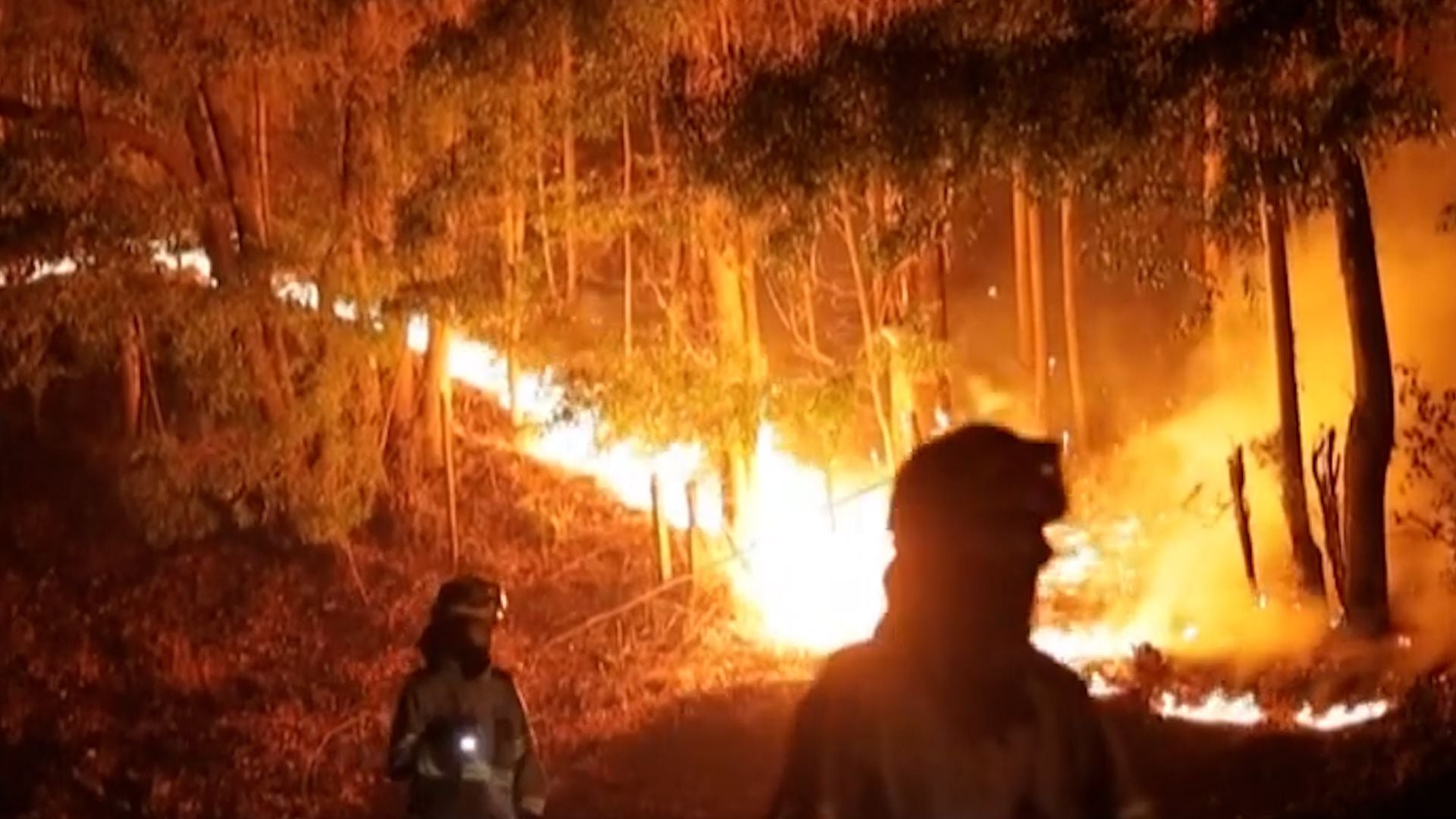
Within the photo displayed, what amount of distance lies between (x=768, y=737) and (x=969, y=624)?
11.2m

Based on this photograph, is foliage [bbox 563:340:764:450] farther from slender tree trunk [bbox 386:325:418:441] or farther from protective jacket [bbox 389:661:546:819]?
protective jacket [bbox 389:661:546:819]

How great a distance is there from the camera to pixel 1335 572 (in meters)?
14.5

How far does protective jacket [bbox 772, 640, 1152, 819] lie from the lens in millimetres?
3154

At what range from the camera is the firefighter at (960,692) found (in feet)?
10.4

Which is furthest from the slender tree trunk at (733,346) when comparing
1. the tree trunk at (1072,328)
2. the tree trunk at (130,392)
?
the tree trunk at (130,392)

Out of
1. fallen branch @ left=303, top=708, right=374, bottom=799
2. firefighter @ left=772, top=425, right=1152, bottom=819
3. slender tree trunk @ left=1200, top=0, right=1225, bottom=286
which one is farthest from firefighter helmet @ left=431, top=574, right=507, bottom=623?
fallen branch @ left=303, top=708, right=374, bottom=799

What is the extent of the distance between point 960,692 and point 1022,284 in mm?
19232

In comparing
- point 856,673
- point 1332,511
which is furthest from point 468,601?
point 1332,511

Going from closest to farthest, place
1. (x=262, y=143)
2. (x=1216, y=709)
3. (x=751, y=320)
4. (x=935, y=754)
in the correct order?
(x=935, y=754) < (x=1216, y=709) < (x=751, y=320) < (x=262, y=143)

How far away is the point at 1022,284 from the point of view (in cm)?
2217

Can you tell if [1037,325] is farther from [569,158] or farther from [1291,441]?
[569,158]

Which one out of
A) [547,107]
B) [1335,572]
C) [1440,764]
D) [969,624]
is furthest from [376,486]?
[969,624]

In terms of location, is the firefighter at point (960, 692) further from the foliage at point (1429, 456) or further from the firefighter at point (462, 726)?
the foliage at point (1429, 456)

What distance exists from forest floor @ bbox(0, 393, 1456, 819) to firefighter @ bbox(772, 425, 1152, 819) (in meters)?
5.53
